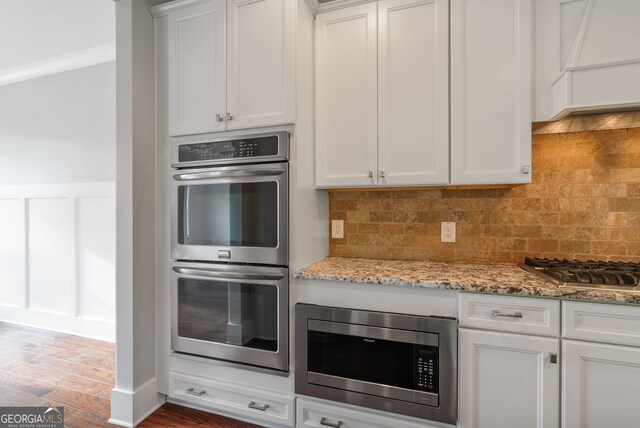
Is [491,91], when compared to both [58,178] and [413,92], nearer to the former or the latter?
[413,92]

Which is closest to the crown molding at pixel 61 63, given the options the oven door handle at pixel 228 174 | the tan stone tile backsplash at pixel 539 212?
the oven door handle at pixel 228 174

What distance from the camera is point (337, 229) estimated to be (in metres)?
2.31

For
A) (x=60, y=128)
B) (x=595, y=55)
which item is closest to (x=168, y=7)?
(x=60, y=128)

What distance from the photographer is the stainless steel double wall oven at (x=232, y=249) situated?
5.77ft

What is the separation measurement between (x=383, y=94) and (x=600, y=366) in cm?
165

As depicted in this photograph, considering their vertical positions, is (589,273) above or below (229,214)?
below

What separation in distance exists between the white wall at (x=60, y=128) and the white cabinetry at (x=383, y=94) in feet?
7.44

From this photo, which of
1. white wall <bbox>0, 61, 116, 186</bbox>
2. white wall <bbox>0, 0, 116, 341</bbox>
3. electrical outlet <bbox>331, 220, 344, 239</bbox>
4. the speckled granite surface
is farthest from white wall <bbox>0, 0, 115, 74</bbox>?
the speckled granite surface

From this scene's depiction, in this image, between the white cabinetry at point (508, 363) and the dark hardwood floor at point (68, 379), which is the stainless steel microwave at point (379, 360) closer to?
the white cabinetry at point (508, 363)

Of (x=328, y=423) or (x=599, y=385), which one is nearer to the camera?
(x=599, y=385)

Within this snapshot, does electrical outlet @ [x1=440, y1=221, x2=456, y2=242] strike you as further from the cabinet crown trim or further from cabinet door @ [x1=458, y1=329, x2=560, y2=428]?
the cabinet crown trim

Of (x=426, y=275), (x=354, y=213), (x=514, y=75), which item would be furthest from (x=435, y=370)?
(x=514, y=75)

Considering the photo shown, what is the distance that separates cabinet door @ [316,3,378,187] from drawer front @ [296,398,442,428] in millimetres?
1243

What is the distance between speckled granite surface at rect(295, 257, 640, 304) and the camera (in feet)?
4.39
